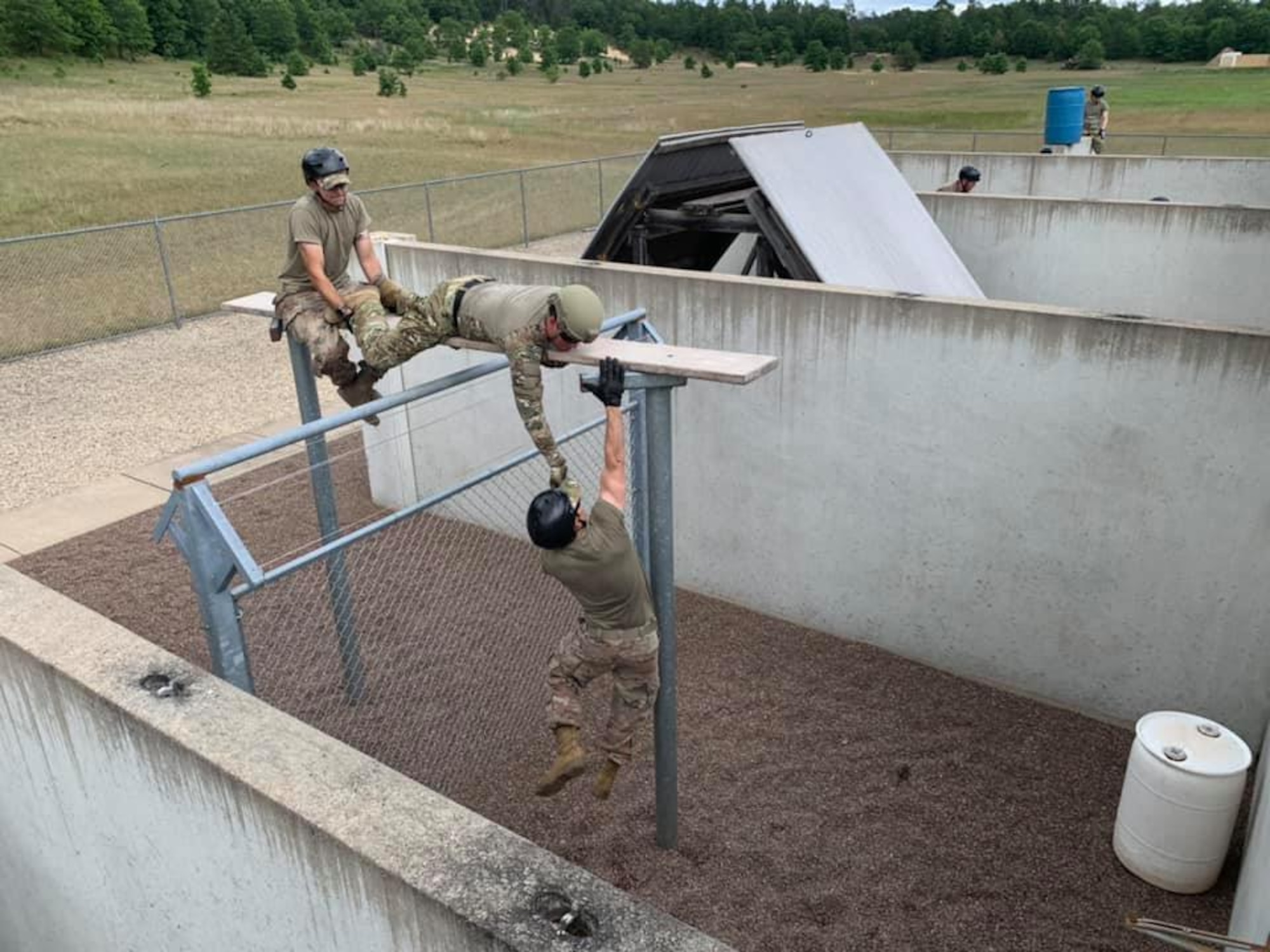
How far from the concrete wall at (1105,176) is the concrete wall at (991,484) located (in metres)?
8.22

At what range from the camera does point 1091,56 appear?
7850 cm

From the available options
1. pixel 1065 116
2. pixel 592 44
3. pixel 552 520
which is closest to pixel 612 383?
pixel 552 520

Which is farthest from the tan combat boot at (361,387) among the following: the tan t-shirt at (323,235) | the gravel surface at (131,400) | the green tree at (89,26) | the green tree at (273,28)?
the green tree at (273,28)

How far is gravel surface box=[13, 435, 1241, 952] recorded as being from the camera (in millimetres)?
4121

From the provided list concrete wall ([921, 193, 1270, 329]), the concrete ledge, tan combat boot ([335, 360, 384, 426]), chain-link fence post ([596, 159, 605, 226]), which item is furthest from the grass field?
tan combat boot ([335, 360, 384, 426])

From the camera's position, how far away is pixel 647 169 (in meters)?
7.94

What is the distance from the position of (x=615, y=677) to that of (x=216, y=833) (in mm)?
1822

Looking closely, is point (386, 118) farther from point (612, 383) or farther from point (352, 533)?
point (612, 383)

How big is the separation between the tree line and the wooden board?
71.1 meters

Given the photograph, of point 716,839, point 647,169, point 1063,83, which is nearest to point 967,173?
point 647,169

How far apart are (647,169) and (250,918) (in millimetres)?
6542

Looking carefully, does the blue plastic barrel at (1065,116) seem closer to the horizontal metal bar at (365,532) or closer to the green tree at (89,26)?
the horizontal metal bar at (365,532)

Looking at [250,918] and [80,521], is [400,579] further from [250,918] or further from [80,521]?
[250,918]

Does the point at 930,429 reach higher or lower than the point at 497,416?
higher
